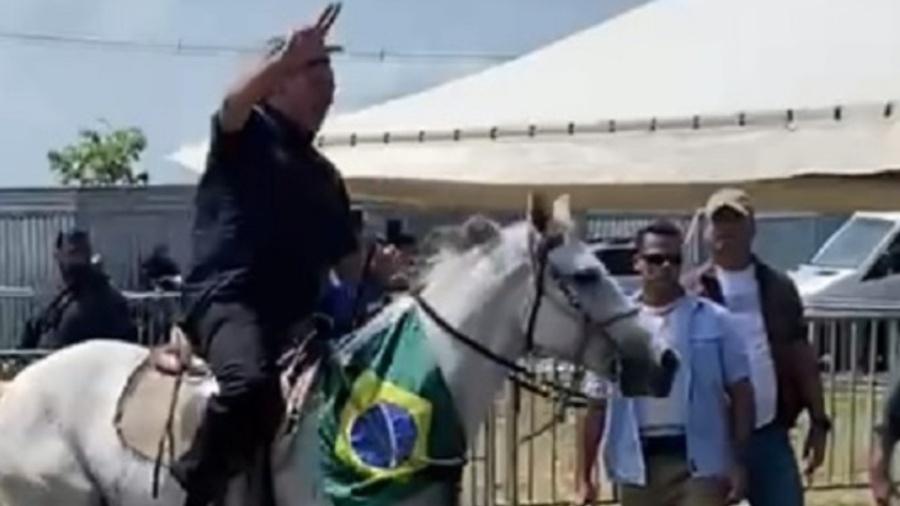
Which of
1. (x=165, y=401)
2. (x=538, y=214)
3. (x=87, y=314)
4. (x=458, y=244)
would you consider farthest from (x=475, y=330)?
(x=87, y=314)

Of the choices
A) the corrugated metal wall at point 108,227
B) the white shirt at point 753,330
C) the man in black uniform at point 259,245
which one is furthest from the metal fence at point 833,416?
the corrugated metal wall at point 108,227

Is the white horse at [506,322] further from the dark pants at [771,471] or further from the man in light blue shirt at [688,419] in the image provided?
the dark pants at [771,471]

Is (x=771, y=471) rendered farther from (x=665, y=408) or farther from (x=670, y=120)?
(x=670, y=120)

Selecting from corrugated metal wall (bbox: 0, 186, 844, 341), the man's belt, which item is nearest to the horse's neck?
the man's belt

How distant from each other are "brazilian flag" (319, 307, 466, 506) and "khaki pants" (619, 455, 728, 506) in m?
1.84

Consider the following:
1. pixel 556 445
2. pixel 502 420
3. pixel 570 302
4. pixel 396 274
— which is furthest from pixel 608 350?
pixel 556 445

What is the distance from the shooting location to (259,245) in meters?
8.19

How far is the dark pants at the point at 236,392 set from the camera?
8211 millimetres

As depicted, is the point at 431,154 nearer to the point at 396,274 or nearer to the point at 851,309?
the point at 396,274

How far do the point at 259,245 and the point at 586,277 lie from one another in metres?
1.15

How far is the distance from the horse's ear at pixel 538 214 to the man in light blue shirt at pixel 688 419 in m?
1.37

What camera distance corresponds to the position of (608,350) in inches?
314

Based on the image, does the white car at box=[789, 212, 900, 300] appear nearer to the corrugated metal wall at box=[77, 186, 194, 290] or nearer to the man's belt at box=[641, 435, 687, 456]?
the corrugated metal wall at box=[77, 186, 194, 290]

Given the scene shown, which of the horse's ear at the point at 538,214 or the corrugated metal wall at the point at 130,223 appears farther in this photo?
the corrugated metal wall at the point at 130,223
